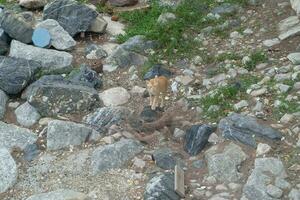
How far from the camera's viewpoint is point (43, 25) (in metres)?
8.05

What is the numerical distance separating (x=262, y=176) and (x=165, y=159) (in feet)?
3.16

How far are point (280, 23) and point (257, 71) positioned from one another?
3.72 ft

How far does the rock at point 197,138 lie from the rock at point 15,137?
1.66m

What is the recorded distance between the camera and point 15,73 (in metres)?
6.98

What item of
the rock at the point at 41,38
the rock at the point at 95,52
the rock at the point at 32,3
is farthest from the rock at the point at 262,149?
the rock at the point at 32,3

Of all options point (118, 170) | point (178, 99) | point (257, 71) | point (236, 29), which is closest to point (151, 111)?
point (178, 99)

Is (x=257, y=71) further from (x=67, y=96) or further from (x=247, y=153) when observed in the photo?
(x=67, y=96)

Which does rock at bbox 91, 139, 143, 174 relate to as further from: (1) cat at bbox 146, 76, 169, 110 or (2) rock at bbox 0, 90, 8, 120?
(2) rock at bbox 0, 90, 8, 120

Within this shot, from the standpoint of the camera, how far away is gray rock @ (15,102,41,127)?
21.5 ft

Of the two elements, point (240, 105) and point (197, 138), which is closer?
point (197, 138)

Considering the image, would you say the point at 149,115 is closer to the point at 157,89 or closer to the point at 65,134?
the point at 157,89

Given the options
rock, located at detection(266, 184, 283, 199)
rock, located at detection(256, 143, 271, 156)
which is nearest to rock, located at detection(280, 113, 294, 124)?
rock, located at detection(256, 143, 271, 156)

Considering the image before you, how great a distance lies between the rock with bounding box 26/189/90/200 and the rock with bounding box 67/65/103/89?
72.6 inches

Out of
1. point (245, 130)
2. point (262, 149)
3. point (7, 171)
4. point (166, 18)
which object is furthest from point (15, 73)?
point (262, 149)
